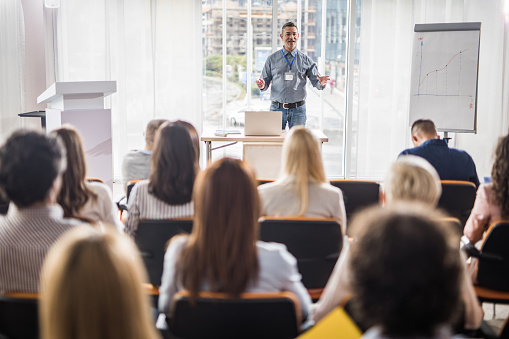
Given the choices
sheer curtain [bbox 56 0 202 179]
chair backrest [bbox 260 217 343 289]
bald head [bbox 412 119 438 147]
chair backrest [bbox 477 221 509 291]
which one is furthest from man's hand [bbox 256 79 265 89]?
chair backrest [bbox 477 221 509 291]

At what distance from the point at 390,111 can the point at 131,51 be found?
3.45m

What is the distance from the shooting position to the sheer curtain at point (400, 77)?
7062 millimetres

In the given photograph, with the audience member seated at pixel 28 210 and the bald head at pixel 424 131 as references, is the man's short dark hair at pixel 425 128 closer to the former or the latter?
the bald head at pixel 424 131

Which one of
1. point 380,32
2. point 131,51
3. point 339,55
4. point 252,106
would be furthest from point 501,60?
point 131,51

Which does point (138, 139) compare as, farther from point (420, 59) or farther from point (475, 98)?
point (475, 98)

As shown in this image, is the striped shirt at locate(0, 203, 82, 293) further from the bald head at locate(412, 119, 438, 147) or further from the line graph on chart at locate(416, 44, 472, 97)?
the line graph on chart at locate(416, 44, 472, 97)

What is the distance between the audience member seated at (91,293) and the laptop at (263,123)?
4.49 m

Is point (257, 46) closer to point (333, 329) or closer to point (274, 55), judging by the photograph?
point (274, 55)

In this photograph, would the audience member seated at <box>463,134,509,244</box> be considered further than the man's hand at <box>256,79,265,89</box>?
No

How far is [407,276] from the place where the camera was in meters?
1.10

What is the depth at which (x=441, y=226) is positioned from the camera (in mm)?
1173

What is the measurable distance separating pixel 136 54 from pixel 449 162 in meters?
4.58

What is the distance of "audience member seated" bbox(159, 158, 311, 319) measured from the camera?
5.61 feet

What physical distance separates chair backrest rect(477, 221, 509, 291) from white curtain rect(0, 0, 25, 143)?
5.43 metres
